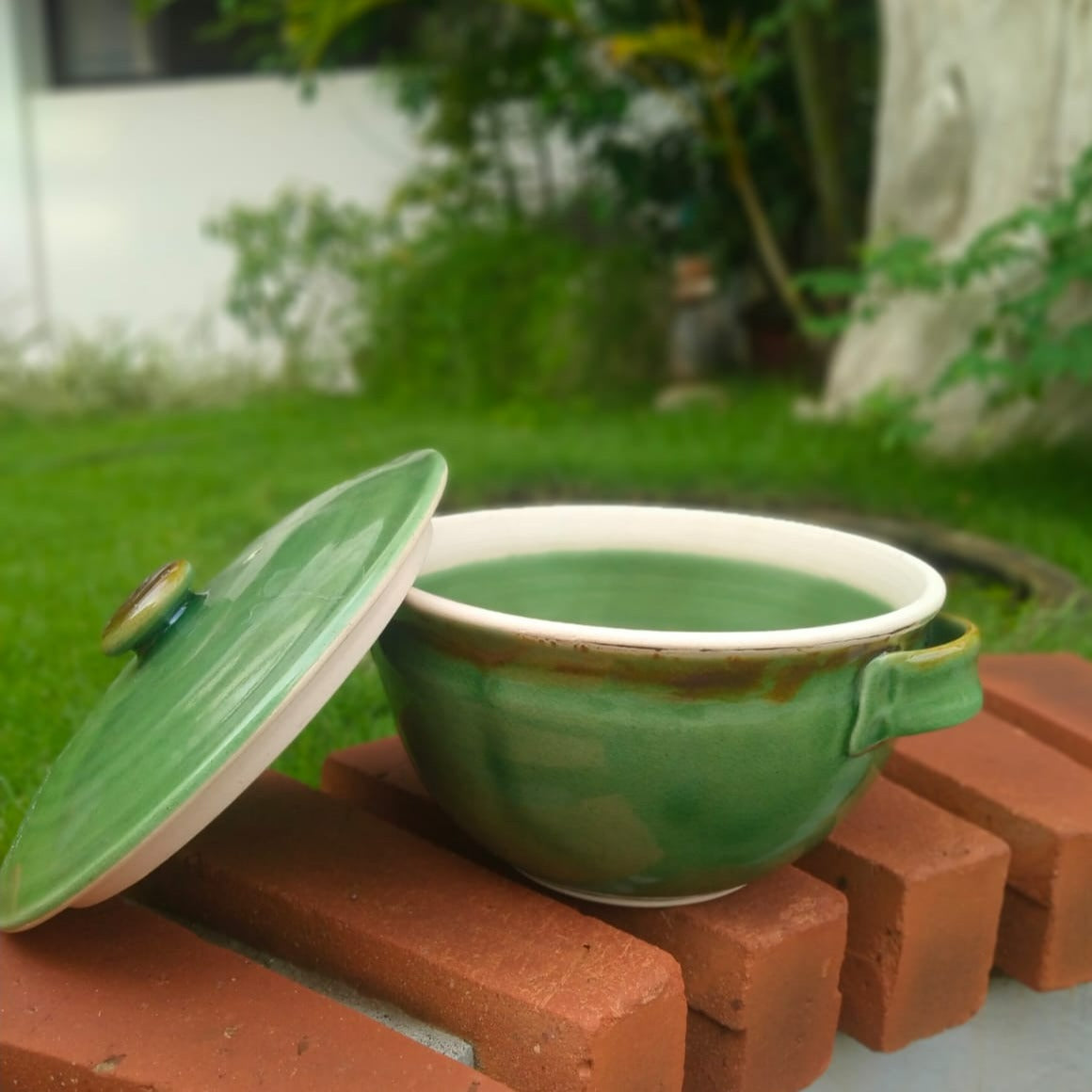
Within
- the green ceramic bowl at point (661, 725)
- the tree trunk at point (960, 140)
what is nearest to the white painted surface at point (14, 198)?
the tree trunk at point (960, 140)

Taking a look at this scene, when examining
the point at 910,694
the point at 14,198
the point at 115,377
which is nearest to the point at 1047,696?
the point at 910,694

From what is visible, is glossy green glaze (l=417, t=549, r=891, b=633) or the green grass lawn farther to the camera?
the green grass lawn

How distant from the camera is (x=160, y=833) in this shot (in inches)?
28.0

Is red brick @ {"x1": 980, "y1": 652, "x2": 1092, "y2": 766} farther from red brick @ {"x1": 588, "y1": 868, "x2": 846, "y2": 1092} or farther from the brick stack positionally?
red brick @ {"x1": 588, "y1": 868, "x2": 846, "y2": 1092}

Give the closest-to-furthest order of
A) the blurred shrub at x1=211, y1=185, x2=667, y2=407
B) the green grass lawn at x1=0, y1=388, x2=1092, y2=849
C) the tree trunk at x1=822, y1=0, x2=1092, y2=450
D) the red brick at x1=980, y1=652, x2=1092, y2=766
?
1. the red brick at x1=980, y1=652, x2=1092, y2=766
2. the green grass lawn at x1=0, y1=388, x2=1092, y2=849
3. the tree trunk at x1=822, y1=0, x2=1092, y2=450
4. the blurred shrub at x1=211, y1=185, x2=667, y2=407

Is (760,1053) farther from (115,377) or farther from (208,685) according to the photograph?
(115,377)

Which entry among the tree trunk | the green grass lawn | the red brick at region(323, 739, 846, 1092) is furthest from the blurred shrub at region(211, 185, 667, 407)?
the red brick at region(323, 739, 846, 1092)

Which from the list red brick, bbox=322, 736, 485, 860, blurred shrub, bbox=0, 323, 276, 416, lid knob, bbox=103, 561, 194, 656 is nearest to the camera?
lid knob, bbox=103, 561, 194, 656

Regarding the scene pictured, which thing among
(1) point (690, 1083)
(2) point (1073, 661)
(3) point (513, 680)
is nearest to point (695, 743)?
(3) point (513, 680)

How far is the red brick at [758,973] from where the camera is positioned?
0.86m

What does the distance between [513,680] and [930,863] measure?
420 mm

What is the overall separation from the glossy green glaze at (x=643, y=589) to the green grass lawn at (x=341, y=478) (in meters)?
0.42

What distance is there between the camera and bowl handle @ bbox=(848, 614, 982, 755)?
788 millimetres

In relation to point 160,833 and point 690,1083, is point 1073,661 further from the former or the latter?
point 160,833
